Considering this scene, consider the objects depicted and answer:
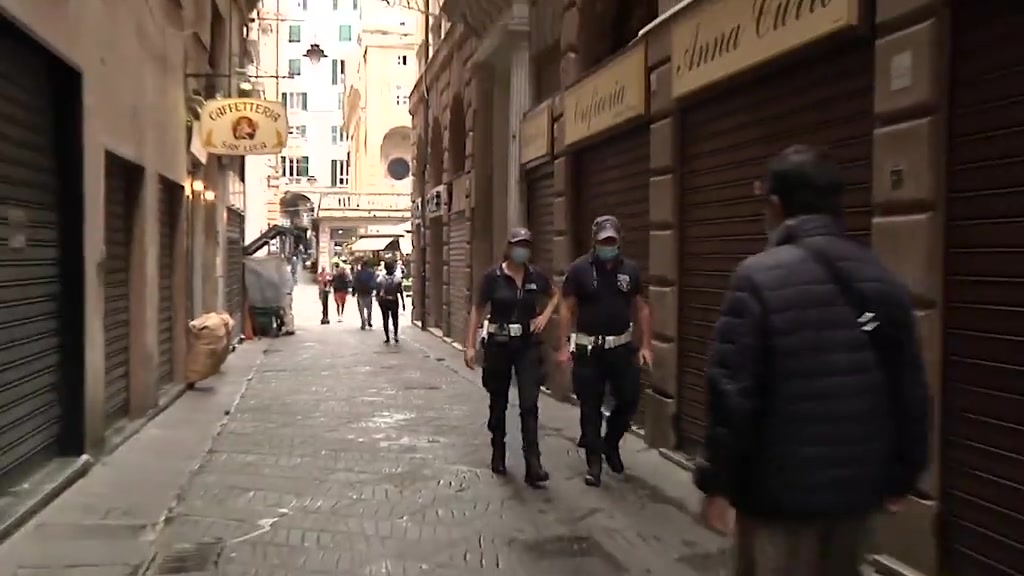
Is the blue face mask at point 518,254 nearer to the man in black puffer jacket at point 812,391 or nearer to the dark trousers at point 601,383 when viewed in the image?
the dark trousers at point 601,383

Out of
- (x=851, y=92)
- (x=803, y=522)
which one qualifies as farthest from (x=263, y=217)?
(x=803, y=522)

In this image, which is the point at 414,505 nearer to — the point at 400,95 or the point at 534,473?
the point at 534,473

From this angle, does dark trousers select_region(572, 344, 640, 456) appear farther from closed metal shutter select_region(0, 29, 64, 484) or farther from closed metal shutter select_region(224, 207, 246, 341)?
closed metal shutter select_region(224, 207, 246, 341)

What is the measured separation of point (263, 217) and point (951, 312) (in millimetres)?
38442

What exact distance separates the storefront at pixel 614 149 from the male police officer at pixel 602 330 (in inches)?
89.4

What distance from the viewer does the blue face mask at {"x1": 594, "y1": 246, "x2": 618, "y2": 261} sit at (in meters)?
8.32

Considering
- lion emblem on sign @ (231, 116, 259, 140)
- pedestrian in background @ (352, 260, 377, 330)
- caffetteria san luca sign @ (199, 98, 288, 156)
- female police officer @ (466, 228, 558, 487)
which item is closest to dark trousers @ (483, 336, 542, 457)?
female police officer @ (466, 228, 558, 487)

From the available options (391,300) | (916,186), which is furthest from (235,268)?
(916,186)

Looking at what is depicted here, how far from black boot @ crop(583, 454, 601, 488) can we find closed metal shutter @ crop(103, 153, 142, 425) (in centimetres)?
456

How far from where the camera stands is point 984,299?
5.36 metres

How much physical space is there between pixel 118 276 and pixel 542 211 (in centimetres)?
575

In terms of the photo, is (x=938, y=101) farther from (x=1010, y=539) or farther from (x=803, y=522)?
(x=803, y=522)

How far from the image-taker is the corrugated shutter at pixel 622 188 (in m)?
10.8

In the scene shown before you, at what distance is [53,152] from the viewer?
8609mm
